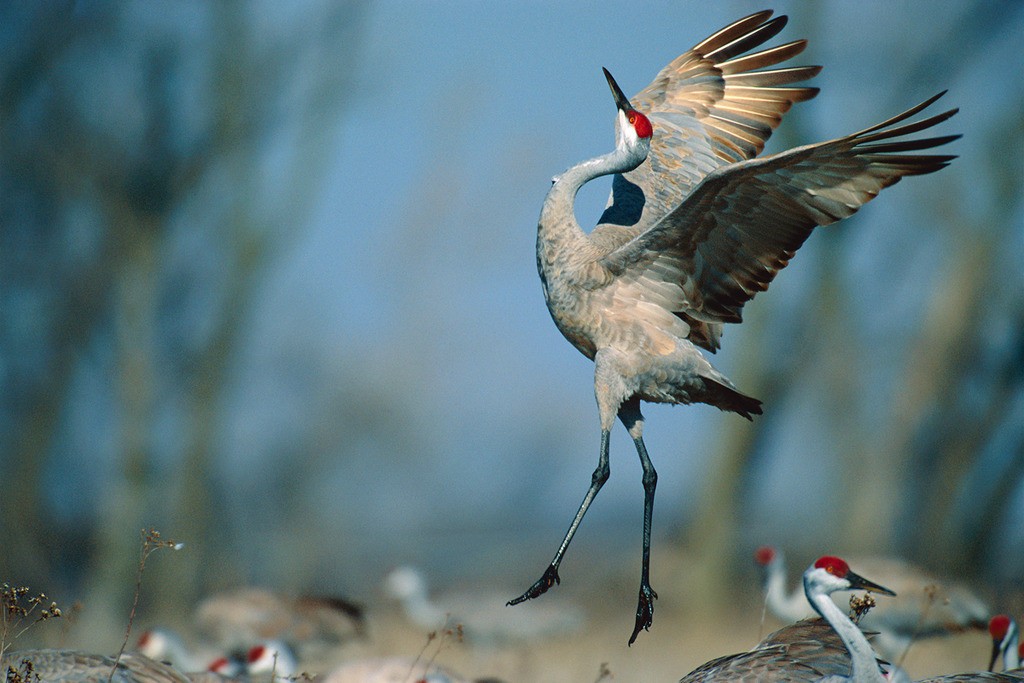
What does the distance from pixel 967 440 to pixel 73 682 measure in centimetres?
907

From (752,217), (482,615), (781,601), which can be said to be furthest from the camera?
(482,615)

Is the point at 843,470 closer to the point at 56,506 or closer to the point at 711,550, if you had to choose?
the point at 711,550

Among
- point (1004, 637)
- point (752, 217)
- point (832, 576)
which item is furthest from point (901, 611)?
point (752, 217)

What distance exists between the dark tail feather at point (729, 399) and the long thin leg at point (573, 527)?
1.40ft

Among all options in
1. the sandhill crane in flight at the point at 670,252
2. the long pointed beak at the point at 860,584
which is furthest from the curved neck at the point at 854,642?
the sandhill crane in flight at the point at 670,252

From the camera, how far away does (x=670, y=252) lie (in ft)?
14.1

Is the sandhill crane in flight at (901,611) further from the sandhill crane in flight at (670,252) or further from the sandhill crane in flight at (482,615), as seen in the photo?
the sandhill crane in flight at (670,252)

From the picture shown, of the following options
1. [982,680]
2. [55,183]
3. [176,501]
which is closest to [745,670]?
[982,680]

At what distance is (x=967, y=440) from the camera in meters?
10.8

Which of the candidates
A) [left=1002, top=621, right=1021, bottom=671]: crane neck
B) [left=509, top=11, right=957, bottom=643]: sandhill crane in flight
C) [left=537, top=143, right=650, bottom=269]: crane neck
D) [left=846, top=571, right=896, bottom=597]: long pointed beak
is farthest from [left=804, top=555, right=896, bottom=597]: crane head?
[left=1002, top=621, right=1021, bottom=671]: crane neck

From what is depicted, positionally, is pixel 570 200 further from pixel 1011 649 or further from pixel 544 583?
pixel 1011 649

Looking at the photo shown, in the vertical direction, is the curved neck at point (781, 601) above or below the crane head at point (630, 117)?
below

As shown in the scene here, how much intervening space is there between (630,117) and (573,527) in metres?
1.50

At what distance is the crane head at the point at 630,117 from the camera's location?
4.26 m
